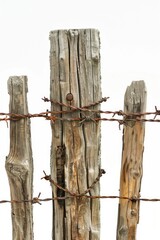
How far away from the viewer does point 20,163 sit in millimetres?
3396

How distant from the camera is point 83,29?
3.21 m

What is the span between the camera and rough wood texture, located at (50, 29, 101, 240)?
3.24 metres

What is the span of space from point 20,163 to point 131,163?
2.69 feet

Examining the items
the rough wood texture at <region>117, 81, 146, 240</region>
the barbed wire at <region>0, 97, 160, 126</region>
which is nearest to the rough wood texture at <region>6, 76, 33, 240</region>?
the barbed wire at <region>0, 97, 160, 126</region>

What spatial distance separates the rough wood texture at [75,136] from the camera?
3240mm

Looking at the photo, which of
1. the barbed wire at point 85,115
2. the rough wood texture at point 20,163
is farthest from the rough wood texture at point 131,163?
the rough wood texture at point 20,163

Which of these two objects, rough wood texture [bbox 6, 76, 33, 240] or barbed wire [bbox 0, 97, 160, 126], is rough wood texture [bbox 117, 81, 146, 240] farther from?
rough wood texture [bbox 6, 76, 33, 240]

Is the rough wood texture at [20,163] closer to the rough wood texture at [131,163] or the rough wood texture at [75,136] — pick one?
the rough wood texture at [75,136]

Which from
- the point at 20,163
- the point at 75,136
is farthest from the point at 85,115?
the point at 20,163

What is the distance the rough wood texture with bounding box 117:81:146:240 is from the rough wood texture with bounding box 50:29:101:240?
197 millimetres

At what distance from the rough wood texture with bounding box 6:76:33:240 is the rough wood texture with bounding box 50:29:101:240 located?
190mm

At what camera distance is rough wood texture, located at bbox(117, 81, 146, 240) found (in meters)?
3.34

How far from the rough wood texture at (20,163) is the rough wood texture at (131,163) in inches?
27.4

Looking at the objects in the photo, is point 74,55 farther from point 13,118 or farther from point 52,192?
point 52,192
